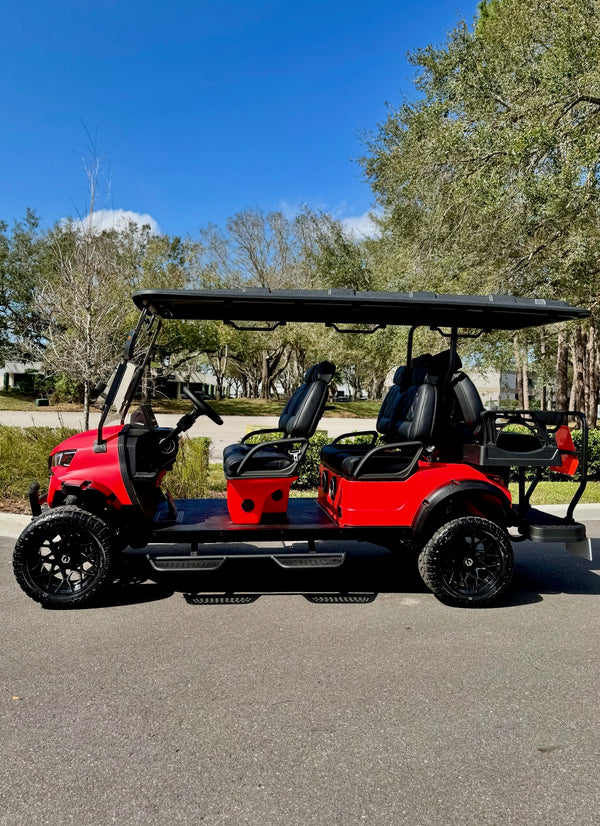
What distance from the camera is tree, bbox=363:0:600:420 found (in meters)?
9.83

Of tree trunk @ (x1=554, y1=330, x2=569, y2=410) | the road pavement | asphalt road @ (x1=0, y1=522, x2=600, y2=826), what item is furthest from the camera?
tree trunk @ (x1=554, y1=330, x2=569, y2=410)

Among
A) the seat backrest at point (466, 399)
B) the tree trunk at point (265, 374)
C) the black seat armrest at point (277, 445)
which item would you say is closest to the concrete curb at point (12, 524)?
the black seat armrest at point (277, 445)

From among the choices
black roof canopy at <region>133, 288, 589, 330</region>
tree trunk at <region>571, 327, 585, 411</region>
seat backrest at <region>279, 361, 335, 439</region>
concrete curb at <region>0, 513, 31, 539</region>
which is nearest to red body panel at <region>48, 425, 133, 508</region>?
black roof canopy at <region>133, 288, 589, 330</region>

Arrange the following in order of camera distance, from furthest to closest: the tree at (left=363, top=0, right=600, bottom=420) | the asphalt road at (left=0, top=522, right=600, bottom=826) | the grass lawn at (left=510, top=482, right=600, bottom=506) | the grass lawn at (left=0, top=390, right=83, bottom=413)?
the grass lawn at (left=0, top=390, right=83, bottom=413), the tree at (left=363, top=0, right=600, bottom=420), the grass lawn at (left=510, top=482, right=600, bottom=506), the asphalt road at (left=0, top=522, right=600, bottom=826)

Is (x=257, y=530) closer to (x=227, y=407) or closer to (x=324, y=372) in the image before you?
(x=324, y=372)

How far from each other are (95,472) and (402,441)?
2.34 meters

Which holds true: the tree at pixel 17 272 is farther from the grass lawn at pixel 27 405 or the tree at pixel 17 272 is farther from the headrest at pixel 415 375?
the headrest at pixel 415 375

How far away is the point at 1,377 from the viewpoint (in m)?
57.3

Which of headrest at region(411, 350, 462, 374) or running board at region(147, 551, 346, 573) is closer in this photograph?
running board at region(147, 551, 346, 573)

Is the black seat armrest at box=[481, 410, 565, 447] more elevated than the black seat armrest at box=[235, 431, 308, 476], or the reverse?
the black seat armrest at box=[481, 410, 565, 447]

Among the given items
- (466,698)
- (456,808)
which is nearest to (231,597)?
(466,698)

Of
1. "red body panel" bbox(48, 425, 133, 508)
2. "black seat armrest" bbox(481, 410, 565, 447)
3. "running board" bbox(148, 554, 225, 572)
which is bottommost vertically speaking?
"running board" bbox(148, 554, 225, 572)

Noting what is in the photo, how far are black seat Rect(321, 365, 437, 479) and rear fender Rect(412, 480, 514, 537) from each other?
0.31 meters

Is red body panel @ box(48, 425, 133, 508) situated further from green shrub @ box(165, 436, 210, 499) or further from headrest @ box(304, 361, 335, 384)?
green shrub @ box(165, 436, 210, 499)
